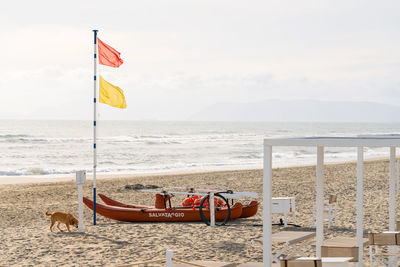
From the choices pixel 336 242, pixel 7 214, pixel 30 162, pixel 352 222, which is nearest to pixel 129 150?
pixel 30 162

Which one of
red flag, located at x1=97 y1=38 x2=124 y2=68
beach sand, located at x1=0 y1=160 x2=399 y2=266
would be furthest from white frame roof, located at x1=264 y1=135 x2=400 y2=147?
red flag, located at x1=97 y1=38 x2=124 y2=68

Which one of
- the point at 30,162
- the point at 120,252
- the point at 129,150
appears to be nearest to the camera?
the point at 120,252

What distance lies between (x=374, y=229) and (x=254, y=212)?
2482 millimetres

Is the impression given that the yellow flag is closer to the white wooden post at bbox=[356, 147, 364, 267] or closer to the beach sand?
the beach sand

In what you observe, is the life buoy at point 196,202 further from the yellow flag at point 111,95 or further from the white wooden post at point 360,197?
the white wooden post at point 360,197

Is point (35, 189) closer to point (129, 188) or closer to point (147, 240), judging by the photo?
point (129, 188)

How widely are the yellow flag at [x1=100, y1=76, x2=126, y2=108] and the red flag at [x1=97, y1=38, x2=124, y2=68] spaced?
1.73 feet

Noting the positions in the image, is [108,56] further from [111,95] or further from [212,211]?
[212,211]

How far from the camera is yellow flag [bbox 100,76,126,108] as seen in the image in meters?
11.0

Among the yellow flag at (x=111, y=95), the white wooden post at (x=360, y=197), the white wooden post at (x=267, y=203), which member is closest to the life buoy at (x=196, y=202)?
the yellow flag at (x=111, y=95)

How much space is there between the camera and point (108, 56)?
11.4 m

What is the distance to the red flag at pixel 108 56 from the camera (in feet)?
37.0

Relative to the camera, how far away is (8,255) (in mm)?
8578

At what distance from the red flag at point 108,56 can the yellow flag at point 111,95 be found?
0.53 meters
